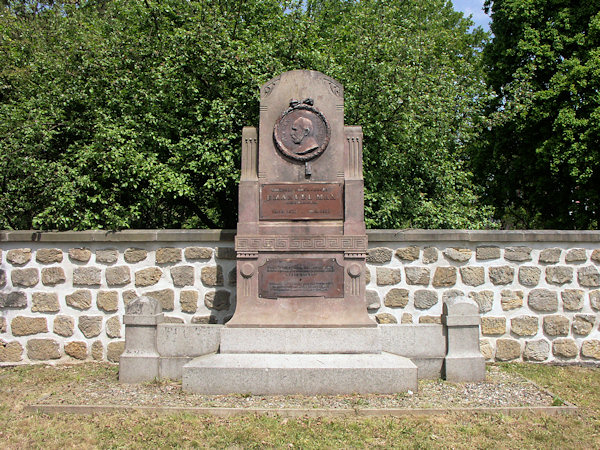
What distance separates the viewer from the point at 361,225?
578cm

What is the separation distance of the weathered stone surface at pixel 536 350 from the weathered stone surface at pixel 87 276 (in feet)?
19.3

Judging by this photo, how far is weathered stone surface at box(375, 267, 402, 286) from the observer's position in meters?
6.87

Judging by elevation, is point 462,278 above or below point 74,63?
below

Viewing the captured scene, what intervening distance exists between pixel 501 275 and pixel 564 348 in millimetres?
1284

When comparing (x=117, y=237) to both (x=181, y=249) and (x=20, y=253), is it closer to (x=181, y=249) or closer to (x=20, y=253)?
(x=181, y=249)

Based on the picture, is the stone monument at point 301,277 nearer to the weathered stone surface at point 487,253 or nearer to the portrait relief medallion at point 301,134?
the portrait relief medallion at point 301,134

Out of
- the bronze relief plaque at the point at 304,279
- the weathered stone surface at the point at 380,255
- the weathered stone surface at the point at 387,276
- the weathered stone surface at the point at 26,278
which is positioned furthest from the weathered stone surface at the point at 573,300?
the weathered stone surface at the point at 26,278

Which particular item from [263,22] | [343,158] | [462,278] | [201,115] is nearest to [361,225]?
[343,158]

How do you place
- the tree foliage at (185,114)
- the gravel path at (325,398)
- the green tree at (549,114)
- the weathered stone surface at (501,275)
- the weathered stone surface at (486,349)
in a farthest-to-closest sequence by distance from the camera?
the green tree at (549,114), the tree foliage at (185,114), the weathered stone surface at (501,275), the weathered stone surface at (486,349), the gravel path at (325,398)

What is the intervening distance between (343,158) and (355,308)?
1.74 metres

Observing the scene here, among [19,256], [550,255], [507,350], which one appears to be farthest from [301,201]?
[19,256]

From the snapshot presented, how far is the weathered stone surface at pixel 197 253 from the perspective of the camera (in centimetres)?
684

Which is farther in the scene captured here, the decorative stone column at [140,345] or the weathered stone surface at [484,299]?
the weathered stone surface at [484,299]

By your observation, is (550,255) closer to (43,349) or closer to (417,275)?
(417,275)
